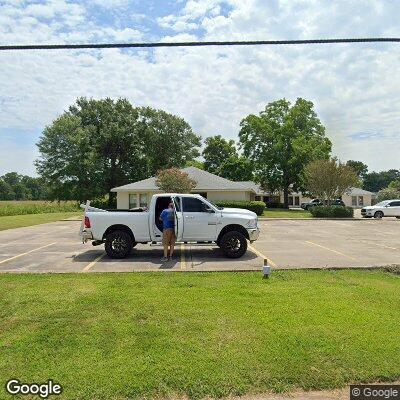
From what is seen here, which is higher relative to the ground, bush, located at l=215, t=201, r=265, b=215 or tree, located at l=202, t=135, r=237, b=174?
tree, located at l=202, t=135, r=237, b=174

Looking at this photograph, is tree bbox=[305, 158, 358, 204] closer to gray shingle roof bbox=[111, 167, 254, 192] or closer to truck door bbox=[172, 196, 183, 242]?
gray shingle roof bbox=[111, 167, 254, 192]

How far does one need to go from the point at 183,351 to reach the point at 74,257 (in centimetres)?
808

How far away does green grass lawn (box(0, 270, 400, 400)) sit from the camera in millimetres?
4145

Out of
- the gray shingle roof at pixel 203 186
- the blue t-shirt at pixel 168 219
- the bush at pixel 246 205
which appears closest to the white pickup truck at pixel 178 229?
the blue t-shirt at pixel 168 219

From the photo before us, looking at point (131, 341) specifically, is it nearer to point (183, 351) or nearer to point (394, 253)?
point (183, 351)

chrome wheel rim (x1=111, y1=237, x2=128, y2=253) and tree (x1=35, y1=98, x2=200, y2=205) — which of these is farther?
tree (x1=35, y1=98, x2=200, y2=205)

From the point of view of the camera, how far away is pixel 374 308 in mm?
6359

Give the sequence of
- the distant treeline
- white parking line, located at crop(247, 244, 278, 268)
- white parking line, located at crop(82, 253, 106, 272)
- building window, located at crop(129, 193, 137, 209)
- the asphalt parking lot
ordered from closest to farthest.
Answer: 1. white parking line, located at crop(82, 253, 106, 272)
2. the asphalt parking lot
3. white parking line, located at crop(247, 244, 278, 268)
4. building window, located at crop(129, 193, 137, 209)
5. the distant treeline

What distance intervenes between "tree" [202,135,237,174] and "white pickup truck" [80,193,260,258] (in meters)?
74.6

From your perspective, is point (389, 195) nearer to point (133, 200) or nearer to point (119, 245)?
point (133, 200)

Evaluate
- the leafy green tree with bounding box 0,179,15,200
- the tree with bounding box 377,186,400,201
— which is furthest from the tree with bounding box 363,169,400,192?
the leafy green tree with bounding box 0,179,15,200

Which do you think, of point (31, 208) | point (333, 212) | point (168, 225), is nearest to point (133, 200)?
point (333, 212)

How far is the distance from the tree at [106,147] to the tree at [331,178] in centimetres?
2686

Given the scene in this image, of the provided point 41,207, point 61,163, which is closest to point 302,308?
point 61,163
